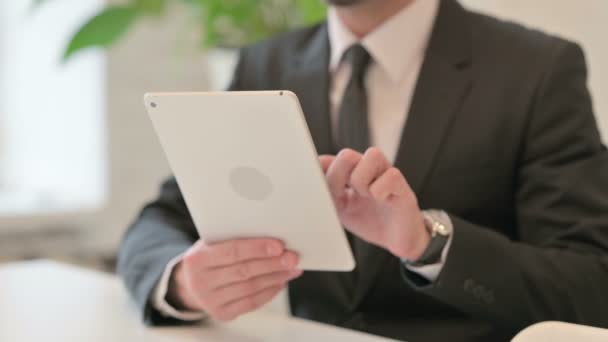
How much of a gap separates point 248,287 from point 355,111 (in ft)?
1.21

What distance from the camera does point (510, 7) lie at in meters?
1.68

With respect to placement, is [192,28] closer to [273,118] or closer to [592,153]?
[592,153]

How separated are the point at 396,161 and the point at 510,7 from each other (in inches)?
27.0

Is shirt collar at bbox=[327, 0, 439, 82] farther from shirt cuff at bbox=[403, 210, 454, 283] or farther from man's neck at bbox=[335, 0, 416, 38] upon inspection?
shirt cuff at bbox=[403, 210, 454, 283]

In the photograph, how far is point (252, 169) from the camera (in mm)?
825

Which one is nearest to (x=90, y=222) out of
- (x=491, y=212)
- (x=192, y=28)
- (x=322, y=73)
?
(x=192, y=28)

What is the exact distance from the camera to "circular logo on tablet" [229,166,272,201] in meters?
0.83

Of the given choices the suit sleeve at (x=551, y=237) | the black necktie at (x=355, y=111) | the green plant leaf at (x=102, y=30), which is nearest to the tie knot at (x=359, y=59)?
the black necktie at (x=355, y=111)

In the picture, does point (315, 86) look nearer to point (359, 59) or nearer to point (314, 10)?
point (359, 59)

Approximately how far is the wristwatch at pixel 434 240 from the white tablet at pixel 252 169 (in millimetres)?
105

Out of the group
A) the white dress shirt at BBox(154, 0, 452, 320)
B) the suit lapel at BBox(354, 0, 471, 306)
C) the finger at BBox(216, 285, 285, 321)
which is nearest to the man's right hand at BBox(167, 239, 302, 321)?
the finger at BBox(216, 285, 285, 321)

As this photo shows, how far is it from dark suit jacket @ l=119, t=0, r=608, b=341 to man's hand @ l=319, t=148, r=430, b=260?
0.08 metres

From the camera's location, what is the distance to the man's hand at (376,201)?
2.76 feet

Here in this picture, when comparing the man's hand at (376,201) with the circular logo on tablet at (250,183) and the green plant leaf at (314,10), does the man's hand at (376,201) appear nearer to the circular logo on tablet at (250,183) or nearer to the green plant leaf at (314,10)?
the circular logo on tablet at (250,183)
